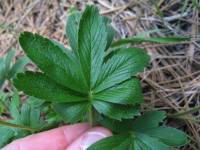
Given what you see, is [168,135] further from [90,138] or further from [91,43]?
[91,43]

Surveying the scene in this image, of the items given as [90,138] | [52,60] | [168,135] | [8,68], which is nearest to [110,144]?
[90,138]

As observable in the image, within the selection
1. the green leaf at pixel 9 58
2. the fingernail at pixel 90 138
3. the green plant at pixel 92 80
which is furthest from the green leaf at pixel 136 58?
the green leaf at pixel 9 58

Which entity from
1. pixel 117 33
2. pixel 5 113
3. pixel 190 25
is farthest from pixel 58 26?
pixel 190 25

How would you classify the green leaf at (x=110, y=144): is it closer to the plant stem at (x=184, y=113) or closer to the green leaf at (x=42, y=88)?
the green leaf at (x=42, y=88)

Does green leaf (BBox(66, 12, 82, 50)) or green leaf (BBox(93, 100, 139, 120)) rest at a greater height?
green leaf (BBox(66, 12, 82, 50))

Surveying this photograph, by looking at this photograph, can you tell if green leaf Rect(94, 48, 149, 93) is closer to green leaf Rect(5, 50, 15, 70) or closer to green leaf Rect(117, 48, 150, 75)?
green leaf Rect(117, 48, 150, 75)

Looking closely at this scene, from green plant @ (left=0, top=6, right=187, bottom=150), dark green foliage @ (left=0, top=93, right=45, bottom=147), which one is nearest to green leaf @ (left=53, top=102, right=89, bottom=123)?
green plant @ (left=0, top=6, right=187, bottom=150)

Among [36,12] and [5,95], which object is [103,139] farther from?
[36,12]
